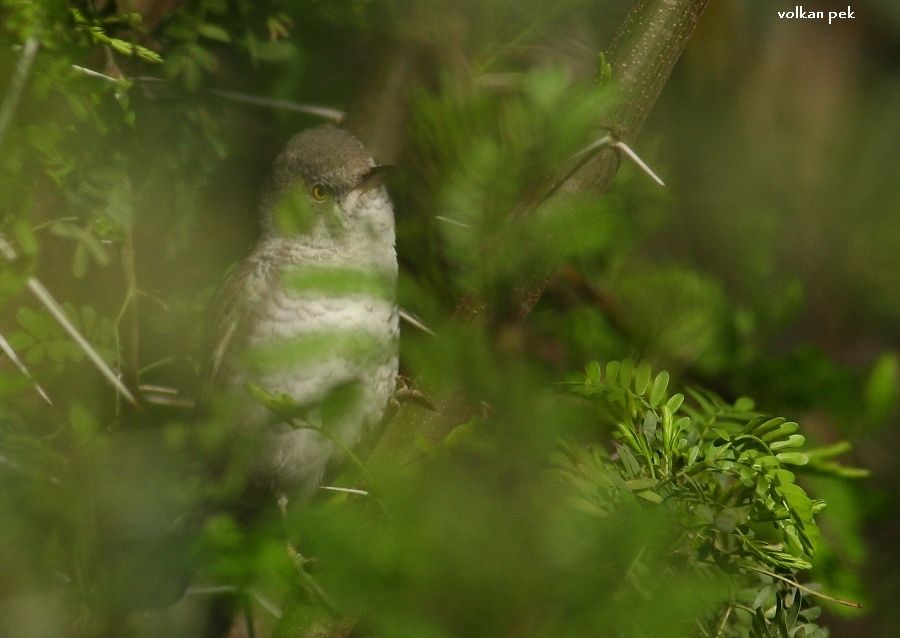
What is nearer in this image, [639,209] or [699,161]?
[639,209]

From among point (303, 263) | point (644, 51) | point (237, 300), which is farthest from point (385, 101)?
point (644, 51)

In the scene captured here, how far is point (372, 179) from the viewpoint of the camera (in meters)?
2.18

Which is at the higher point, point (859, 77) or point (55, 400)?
point (859, 77)

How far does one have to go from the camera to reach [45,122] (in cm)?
154

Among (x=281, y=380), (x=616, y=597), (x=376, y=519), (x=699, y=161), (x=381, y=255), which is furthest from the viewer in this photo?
(x=699, y=161)

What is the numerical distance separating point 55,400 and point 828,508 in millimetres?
1321

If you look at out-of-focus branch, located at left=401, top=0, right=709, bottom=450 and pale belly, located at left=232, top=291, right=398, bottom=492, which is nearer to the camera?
pale belly, located at left=232, top=291, right=398, bottom=492

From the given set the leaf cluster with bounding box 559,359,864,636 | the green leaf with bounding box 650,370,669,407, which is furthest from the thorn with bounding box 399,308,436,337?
the green leaf with bounding box 650,370,669,407

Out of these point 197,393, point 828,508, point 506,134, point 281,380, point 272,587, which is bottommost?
point 197,393

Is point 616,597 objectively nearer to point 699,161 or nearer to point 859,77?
point 699,161

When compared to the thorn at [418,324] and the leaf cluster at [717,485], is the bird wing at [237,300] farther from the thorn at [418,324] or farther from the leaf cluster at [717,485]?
the leaf cluster at [717,485]

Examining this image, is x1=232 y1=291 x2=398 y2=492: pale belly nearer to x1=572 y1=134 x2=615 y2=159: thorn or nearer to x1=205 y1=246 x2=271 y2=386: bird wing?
x1=205 y1=246 x2=271 y2=386: bird wing

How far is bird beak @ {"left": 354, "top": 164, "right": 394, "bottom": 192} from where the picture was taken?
6.97ft

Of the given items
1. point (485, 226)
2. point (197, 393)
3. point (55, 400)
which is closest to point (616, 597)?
point (485, 226)
